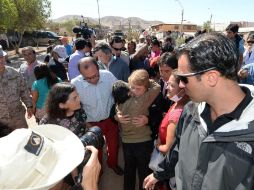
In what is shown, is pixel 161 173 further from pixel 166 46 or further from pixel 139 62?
pixel 166 46

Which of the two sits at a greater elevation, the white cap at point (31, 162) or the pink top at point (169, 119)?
the white cap at point (31, 162)

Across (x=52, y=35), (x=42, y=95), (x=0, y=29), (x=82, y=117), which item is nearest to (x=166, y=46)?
(x=42, y=95)

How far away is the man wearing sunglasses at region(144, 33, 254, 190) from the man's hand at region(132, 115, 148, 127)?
1289 millimetres

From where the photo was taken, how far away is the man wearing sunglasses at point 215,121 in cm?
157

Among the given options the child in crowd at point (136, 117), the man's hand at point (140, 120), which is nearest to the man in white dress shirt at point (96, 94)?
the child in crowd at point (136, 117)

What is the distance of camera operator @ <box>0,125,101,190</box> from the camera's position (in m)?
1.16

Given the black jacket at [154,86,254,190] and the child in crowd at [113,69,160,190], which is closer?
the black jacket at [154,86,254,190]

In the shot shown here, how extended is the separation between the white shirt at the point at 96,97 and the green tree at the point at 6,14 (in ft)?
76.8

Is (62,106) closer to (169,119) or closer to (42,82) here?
(169,119)

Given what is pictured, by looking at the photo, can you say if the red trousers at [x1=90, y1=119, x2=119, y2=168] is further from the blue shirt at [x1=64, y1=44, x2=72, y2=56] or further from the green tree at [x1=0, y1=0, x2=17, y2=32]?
the green tree at [x1=0, y1=0, x2=17, y2=32]

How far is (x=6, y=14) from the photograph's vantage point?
2503cm

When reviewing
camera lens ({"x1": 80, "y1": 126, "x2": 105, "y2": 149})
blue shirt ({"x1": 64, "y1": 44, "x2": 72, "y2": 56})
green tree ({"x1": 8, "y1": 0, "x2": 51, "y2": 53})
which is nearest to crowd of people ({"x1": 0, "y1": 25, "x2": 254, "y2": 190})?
camera lens ({"x1": 80, "y1": 126, "x2": 105, "y2": 149})

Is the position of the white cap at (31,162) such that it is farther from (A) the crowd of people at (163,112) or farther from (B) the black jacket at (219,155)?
(B) the black jacket at (219,155)

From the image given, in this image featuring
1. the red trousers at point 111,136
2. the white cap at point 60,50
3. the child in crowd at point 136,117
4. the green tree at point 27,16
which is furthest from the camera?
the green tree at point 27,16
